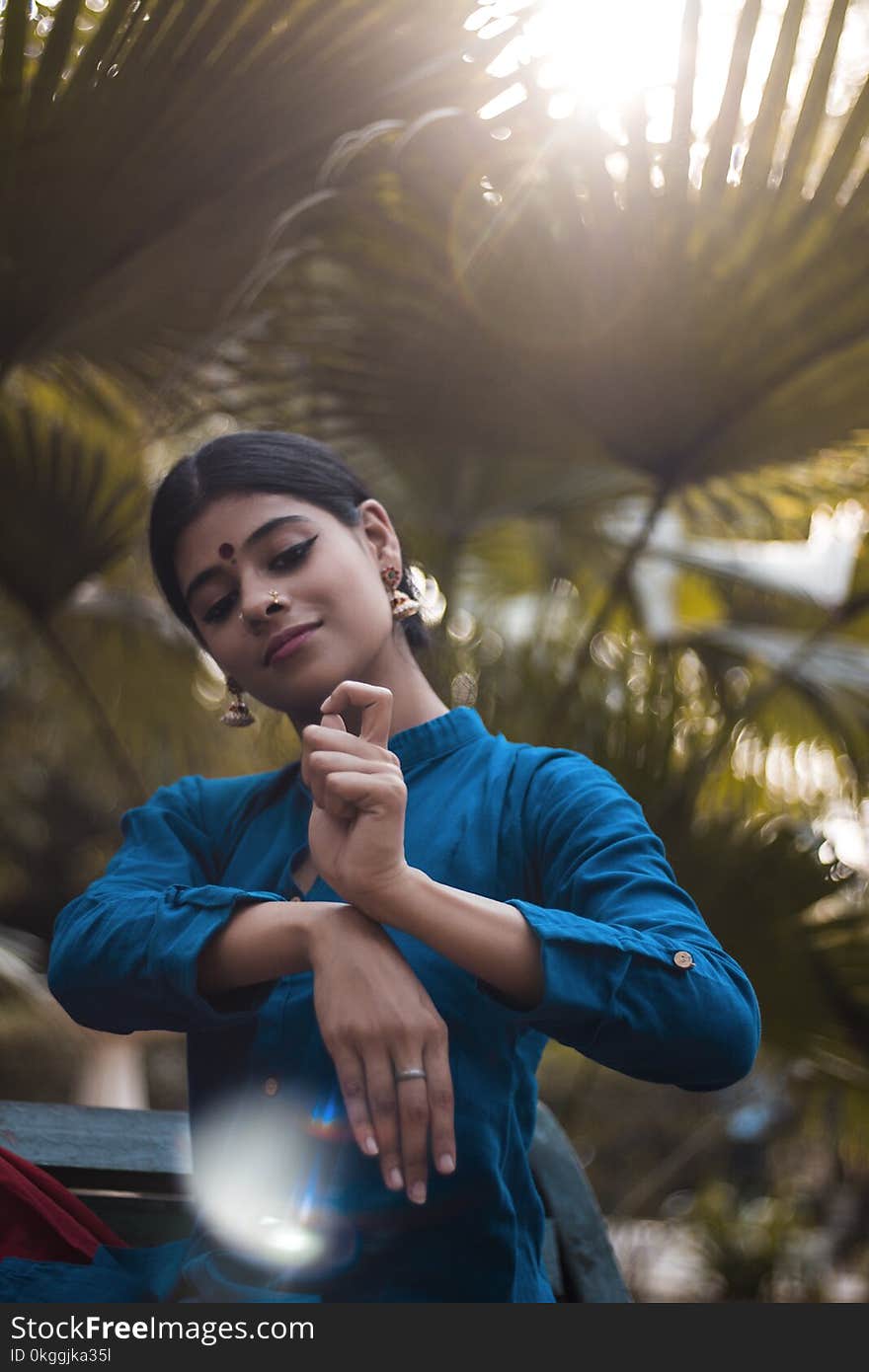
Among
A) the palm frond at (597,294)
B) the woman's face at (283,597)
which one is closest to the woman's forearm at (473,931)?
the woman's face at (283,597)

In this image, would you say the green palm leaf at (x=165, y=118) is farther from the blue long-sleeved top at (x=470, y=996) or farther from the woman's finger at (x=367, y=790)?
the woman's finger at (x=367, y=790)

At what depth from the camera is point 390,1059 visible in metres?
0.77

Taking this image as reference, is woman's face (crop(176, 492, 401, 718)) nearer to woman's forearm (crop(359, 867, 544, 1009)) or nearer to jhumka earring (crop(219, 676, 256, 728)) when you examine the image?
jhumka earring (crop(219, 676, 256, 728))

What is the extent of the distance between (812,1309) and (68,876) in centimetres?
346

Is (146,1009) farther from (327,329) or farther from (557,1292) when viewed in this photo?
(327,329)

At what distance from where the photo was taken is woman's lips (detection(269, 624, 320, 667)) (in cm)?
94

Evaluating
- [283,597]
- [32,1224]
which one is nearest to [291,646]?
[283,597]

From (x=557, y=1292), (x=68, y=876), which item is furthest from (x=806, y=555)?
(x=68, y=876)

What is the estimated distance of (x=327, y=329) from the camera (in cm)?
169

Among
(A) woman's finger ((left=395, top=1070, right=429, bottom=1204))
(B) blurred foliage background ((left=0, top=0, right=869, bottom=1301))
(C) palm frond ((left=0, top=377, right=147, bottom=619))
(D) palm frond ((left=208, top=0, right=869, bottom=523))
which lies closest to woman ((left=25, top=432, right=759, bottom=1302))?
(A) woman's finger ((left=395, top=1070, right=429, bottom=1204))

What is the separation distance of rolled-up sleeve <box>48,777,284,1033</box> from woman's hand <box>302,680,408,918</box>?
11 centimetres

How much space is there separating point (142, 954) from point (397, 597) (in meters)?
0.36

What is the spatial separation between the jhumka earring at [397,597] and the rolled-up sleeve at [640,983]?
11.5 inches

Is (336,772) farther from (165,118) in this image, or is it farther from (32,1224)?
(165,118)
